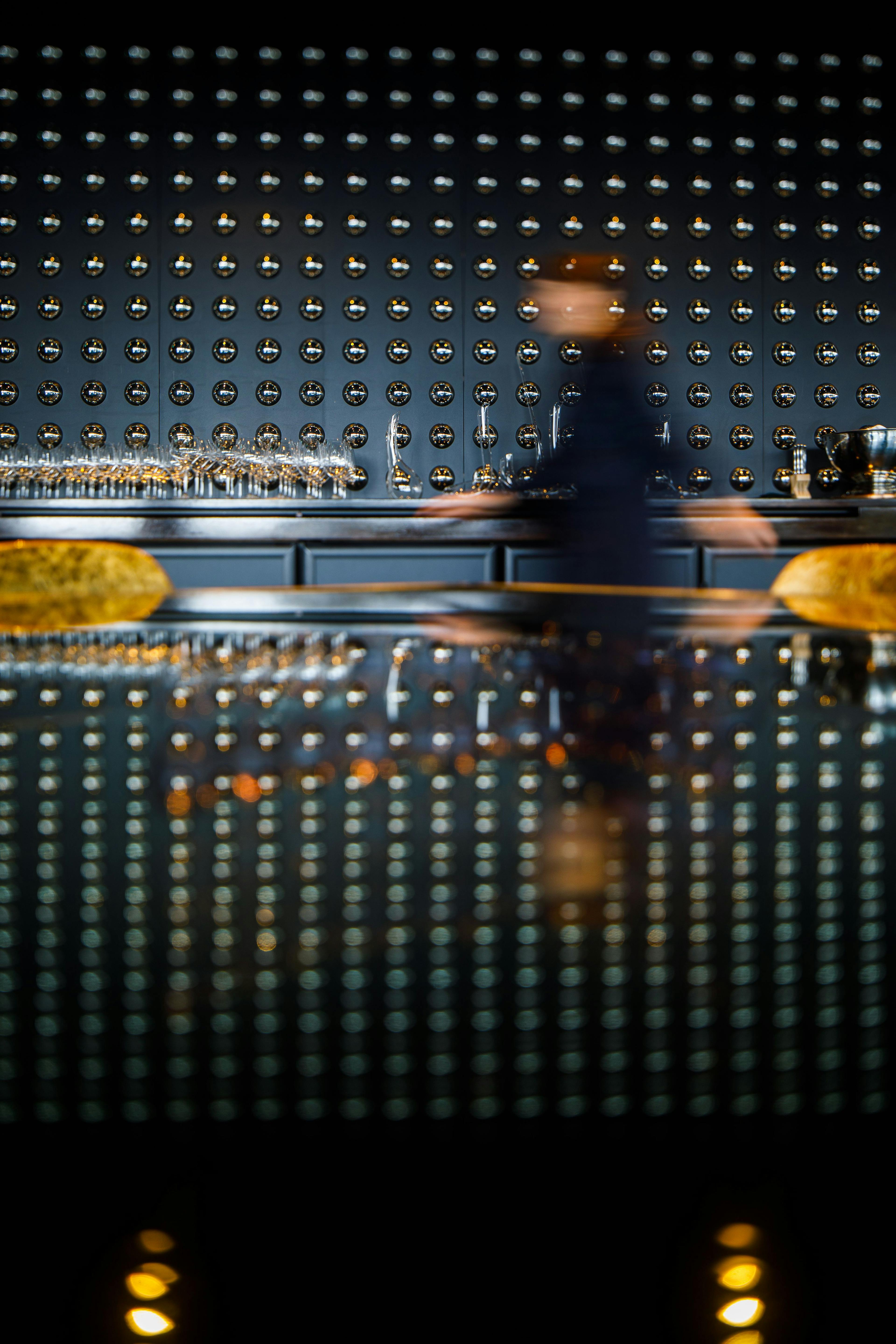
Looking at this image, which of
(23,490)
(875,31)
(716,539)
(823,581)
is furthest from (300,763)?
(875,31)

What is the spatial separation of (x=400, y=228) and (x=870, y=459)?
2376 millimetres

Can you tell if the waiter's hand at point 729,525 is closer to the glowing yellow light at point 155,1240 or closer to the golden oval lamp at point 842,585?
the golden oval lamp at point 842,585

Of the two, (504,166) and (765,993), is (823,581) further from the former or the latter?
(504,166)

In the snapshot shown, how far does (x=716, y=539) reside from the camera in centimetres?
382

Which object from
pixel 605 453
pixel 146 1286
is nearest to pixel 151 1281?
pixel 146 1286

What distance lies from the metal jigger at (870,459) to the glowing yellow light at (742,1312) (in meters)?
4.24

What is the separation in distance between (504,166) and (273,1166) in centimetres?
515

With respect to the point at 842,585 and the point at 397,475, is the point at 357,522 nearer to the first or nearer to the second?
the point at 397,475

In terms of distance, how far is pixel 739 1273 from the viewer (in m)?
0.16

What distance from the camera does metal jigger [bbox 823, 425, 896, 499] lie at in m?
4.09

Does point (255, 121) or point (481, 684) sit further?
point (255, 121)

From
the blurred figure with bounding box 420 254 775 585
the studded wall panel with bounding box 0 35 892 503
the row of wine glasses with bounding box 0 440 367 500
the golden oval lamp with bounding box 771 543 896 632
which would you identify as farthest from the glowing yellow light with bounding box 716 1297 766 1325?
the studded wall panel with bounding box 0 35 892 503

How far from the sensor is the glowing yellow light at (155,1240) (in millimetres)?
158

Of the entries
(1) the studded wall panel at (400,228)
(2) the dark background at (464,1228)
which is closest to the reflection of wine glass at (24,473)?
(1) the studded wall panel at (400,228)
